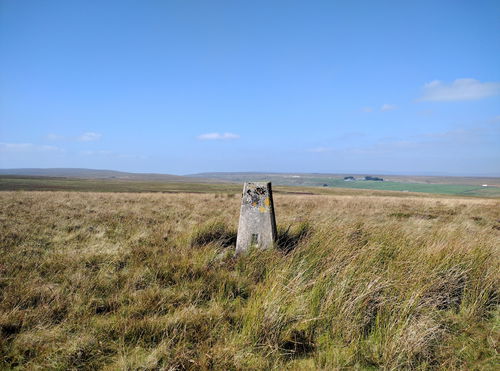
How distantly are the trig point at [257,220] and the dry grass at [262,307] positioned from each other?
38 cm

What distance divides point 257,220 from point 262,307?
2.50m

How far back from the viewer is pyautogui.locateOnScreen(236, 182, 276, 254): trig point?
5.39m

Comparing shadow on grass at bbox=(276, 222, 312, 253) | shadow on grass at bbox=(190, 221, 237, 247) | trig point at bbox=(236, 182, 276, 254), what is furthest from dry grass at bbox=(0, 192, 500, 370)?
shadow on grass at bbox=(190, 221, 237, 247)

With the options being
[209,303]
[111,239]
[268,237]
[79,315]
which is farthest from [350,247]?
[111,239]

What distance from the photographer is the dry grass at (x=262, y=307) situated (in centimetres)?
250

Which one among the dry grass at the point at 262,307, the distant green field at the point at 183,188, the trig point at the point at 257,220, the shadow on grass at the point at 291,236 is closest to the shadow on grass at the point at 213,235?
the trig point at the point at 257,220

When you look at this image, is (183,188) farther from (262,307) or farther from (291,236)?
(262,307)

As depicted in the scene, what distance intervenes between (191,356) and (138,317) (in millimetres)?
906

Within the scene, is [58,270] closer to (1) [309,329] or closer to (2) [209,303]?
(2) [209,303]

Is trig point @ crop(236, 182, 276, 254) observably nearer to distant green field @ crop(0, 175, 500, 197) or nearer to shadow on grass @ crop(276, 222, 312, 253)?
shadow on grass @ crop(276, 222, 312, 253)

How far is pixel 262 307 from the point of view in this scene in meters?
3.06

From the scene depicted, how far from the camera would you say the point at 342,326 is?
2.82 metres

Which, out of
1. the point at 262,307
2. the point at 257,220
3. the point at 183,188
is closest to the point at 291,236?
the point at 257,220

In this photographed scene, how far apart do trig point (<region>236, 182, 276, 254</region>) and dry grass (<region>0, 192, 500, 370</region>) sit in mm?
380
